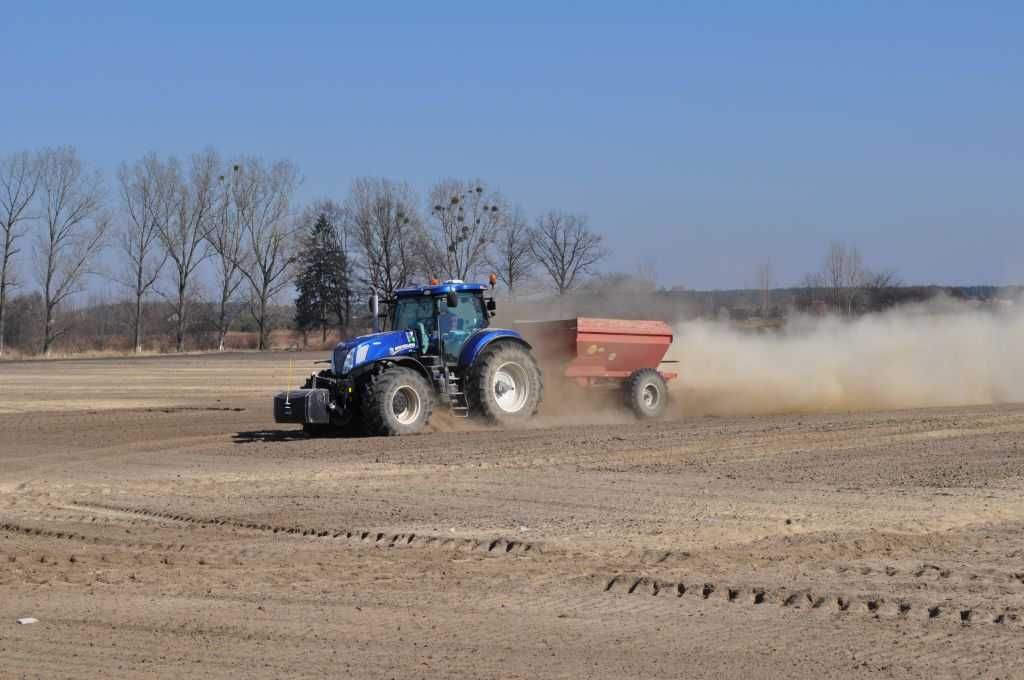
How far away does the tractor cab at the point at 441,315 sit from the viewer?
20.8 meters

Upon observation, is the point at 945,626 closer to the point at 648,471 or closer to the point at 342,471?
the point at 648,471

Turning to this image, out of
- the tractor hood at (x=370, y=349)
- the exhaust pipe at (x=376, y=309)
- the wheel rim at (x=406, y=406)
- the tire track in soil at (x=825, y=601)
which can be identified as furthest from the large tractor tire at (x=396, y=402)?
the tire track in soil at (x=825, y=601)

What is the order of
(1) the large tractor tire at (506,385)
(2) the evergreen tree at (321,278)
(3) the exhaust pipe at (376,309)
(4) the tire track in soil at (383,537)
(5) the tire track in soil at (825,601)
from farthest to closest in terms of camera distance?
(2) the evergreen tree at (321,278), (1) the large tractor tire at (506,385), (3) the exhaust pipe at (376,309), (4) the tire track in soil at (383,537), (5) the tire track in soil at (825,601)

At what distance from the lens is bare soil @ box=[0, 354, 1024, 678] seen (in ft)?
Result: 23.1

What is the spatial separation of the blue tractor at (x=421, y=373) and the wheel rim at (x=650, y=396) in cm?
258

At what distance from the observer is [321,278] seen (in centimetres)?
7975

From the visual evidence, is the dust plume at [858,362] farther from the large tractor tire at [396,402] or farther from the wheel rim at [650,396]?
the large tractor tire at [396,402]

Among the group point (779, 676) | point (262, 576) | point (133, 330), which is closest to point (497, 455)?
point (262, 576)

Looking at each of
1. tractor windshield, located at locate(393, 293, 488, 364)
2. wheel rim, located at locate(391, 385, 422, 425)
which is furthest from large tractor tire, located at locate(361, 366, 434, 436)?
tractor windshield, located at locate(393, 293, 488, 364)

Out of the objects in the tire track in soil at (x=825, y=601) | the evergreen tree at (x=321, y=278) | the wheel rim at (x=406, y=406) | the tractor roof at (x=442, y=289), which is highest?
the evergreen tree at (x=321, y=278)

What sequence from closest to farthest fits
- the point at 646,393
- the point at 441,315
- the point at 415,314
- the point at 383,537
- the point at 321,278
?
the point at 383,537, the point at 441,315, the point at 415,314, the point at 646,393, the point at 321,278

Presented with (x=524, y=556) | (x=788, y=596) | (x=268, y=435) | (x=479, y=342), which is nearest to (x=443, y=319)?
(x=479, y=342)

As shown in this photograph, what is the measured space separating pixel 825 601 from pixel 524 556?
8.73 ft

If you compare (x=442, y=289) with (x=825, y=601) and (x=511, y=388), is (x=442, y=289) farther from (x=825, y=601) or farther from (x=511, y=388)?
(x=825, y=601)
